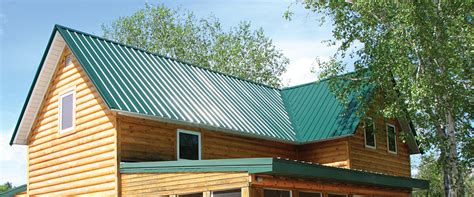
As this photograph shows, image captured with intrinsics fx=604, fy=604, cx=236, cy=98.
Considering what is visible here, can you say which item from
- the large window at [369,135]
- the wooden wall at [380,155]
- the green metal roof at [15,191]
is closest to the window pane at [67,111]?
the green metal roof at [15,191]

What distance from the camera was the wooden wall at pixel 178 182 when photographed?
13742mm

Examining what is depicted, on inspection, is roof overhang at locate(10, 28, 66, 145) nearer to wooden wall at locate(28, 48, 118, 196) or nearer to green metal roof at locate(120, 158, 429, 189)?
wooden wall at locate(28, 48, 118, 196)

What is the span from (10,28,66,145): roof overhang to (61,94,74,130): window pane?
128 centimetres

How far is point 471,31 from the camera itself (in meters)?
20.6

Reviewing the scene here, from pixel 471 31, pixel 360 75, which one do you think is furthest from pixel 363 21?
pixel 471 31

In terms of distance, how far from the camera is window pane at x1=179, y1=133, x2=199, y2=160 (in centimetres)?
1922

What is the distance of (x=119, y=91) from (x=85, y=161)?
2.44m

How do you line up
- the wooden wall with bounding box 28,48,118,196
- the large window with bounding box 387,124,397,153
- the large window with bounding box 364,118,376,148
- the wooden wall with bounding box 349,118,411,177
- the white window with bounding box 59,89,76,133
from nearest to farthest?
the wooden wall with bounding box 28,48,118,196
the white window with bounding box 59,89,76,133
the wooden wall with bounding box 349,118,411,177
the large window with bounding box 364,118,376,148
the large window with bounding box 387,124,397,153

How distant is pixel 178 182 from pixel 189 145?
446 centimetres

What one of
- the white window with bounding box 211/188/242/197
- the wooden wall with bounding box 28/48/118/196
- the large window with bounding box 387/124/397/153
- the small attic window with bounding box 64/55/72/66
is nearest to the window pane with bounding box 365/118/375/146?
the large window with bounding box 387/124/397/153

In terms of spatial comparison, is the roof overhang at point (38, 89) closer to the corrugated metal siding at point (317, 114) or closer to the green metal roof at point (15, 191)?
the green metal roof at point (15, 191)

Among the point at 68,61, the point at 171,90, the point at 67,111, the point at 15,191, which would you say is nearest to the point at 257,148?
the point at 171,90

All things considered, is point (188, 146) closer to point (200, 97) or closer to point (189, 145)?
point (189, 145)

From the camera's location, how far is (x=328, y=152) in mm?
23656
